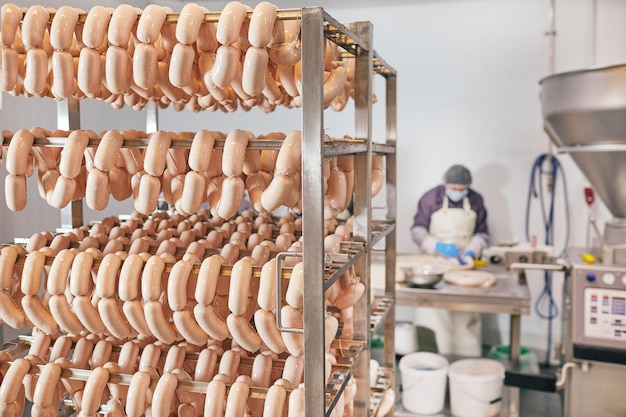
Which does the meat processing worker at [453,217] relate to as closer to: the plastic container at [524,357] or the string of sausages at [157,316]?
the plastic container at [524,357]

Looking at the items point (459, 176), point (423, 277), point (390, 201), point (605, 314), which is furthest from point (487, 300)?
point (459, 176)

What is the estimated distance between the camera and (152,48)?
1.47 meters

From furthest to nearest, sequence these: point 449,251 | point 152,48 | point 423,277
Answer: point 449,251, point 423,277, point 152,48

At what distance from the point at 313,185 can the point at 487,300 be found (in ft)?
7.92

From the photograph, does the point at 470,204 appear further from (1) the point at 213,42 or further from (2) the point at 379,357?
(1) the point at 213,42

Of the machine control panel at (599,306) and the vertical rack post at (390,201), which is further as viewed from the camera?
the machine control panel at (599,306)

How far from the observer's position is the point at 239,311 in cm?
149

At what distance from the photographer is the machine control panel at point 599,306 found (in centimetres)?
335

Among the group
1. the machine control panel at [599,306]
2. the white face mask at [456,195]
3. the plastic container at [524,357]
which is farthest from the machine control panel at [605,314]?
the white face mask at [456,195]

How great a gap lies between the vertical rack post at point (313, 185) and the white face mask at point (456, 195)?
13.4 ft

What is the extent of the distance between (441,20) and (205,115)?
2.51 meters

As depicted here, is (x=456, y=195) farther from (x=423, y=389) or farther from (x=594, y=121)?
(x=594, y=121)

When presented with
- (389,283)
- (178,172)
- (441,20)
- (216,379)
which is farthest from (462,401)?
(441,20)

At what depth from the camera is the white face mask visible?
5.23 meters
